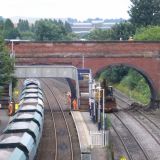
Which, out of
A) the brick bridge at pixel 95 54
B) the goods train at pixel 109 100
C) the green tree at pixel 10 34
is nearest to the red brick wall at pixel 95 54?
the brick bridge at pixel 95 54

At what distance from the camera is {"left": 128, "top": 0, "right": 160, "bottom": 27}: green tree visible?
273 ft

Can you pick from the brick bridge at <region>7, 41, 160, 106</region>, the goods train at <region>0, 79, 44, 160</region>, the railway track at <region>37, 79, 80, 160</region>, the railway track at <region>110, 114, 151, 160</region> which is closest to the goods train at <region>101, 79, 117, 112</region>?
the brick bridge at <region>7, 41, 160, 106</region>

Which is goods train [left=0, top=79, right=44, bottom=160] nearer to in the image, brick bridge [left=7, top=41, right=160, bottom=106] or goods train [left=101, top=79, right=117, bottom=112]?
goods train [left=101, top=79, right=117, bottom=112]

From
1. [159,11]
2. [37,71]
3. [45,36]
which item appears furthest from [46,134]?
[45,36]

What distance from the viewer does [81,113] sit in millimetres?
45688

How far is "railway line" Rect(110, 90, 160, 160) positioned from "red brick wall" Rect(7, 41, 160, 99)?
465cm

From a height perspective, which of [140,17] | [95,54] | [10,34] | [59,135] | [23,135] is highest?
[140,17]

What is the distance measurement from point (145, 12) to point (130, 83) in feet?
55.2

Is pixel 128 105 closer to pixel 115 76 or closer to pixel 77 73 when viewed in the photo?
pixel 77 73

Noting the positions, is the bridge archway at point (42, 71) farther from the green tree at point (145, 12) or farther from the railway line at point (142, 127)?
the green tree at point (145, 12)

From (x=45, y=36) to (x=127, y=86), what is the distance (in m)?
33.7

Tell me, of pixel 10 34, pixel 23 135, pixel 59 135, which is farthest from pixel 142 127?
pixel 10 34

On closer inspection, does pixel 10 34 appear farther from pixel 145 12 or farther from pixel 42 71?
pixel 42 71

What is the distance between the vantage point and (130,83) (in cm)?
7119
